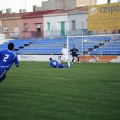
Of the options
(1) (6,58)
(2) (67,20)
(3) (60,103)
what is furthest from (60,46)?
(3) (60,103)

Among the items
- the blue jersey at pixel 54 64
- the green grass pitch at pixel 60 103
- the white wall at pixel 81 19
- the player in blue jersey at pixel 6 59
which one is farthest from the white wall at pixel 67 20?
the player in blue jersey at pixel 6 59

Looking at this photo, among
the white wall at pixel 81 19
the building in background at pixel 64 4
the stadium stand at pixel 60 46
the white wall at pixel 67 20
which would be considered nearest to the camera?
the stadium stand at pixel 60 46

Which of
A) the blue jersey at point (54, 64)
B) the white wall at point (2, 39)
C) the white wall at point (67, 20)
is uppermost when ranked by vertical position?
the white wall at point (67, 20)

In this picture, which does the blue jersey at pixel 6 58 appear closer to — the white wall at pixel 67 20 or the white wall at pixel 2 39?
the white wall at pixel 67 20

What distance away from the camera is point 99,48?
41.0 metres

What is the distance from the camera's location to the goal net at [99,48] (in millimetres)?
38656

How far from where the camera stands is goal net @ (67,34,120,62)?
127 ft

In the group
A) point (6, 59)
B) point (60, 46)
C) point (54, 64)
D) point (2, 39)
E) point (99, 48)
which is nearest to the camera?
point (6, 59)

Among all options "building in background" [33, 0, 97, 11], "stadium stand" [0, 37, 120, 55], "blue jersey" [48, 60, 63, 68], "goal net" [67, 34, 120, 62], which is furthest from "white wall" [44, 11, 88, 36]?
"blue jersey" [48, 60, 63, 68]

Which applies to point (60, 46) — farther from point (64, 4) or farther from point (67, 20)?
point (64, 4)

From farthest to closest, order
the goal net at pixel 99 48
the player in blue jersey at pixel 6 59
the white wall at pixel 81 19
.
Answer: the white wall at pixel 81 19 → the goal net at pixel 99 48 → the player in blue jersey at pixel 6 59

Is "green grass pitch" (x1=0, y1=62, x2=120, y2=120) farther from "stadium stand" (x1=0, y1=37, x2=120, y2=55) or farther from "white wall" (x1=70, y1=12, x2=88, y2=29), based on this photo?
"white wall" (x1=70, y1=12, x2=88, y2=29)

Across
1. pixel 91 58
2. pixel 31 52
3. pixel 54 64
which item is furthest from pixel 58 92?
pixel 31 52

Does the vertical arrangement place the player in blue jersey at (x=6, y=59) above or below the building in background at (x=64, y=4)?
below
